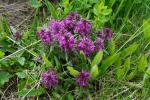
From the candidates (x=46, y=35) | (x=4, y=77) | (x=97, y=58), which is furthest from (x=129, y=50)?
(x=4, y=77)

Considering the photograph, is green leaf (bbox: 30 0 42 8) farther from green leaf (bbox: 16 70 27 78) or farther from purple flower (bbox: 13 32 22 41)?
green leaf (bbox: 16 70 27 78)

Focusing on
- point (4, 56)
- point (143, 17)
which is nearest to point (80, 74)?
point (4, 56)

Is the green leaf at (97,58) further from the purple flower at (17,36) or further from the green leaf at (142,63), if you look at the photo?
the purple flower at (17,36)

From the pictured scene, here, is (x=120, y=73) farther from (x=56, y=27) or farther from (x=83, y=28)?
(x=56, y=27)

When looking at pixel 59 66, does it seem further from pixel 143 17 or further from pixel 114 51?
pixel 143 17

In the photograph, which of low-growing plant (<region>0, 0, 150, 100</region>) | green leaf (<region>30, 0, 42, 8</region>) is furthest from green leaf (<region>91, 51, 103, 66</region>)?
green leaf (<region>30, 0, 42, 8</region>)

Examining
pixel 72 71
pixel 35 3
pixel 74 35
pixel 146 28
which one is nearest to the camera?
pixel 72 71
